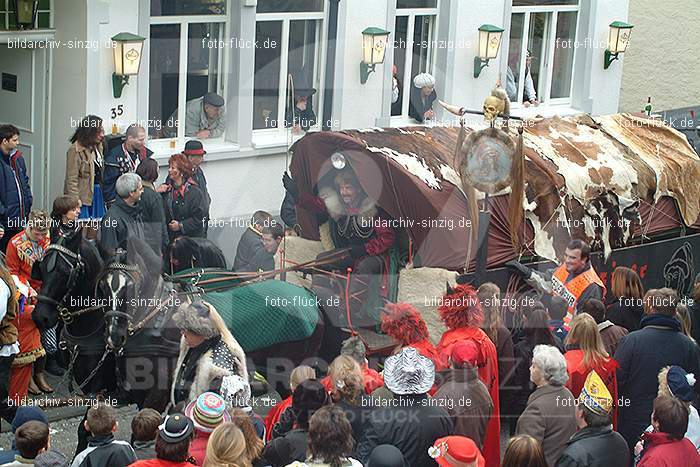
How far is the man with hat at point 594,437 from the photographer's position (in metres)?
7.54

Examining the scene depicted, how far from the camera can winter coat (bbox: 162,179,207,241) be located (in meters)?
12.2

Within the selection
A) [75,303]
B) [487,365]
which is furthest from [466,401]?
[75,303]

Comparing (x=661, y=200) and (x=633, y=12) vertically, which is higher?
(x=633, y=12)

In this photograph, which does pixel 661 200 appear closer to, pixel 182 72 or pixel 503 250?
pixel 503 250

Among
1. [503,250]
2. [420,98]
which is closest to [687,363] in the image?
[503,250]

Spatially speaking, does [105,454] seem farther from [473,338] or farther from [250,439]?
[473,338]

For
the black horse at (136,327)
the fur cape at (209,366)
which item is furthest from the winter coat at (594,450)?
the black horse at (136,327)

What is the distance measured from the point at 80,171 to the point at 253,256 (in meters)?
2.65

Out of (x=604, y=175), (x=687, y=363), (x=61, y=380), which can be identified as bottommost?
(x=61, y=380)

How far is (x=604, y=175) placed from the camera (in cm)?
1218

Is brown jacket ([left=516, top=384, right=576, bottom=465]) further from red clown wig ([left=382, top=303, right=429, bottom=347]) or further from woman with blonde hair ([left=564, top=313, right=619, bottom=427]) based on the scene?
red clown wig ([left=382, top=303, right=429, bottom=347])

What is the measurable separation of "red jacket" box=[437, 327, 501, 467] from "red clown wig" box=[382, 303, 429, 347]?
189mm

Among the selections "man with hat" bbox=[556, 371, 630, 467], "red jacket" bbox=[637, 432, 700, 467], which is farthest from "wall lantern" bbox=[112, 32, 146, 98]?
"red jacket" bbox=[637, 432, 700, 467]

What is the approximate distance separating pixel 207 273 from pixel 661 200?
190 inches
